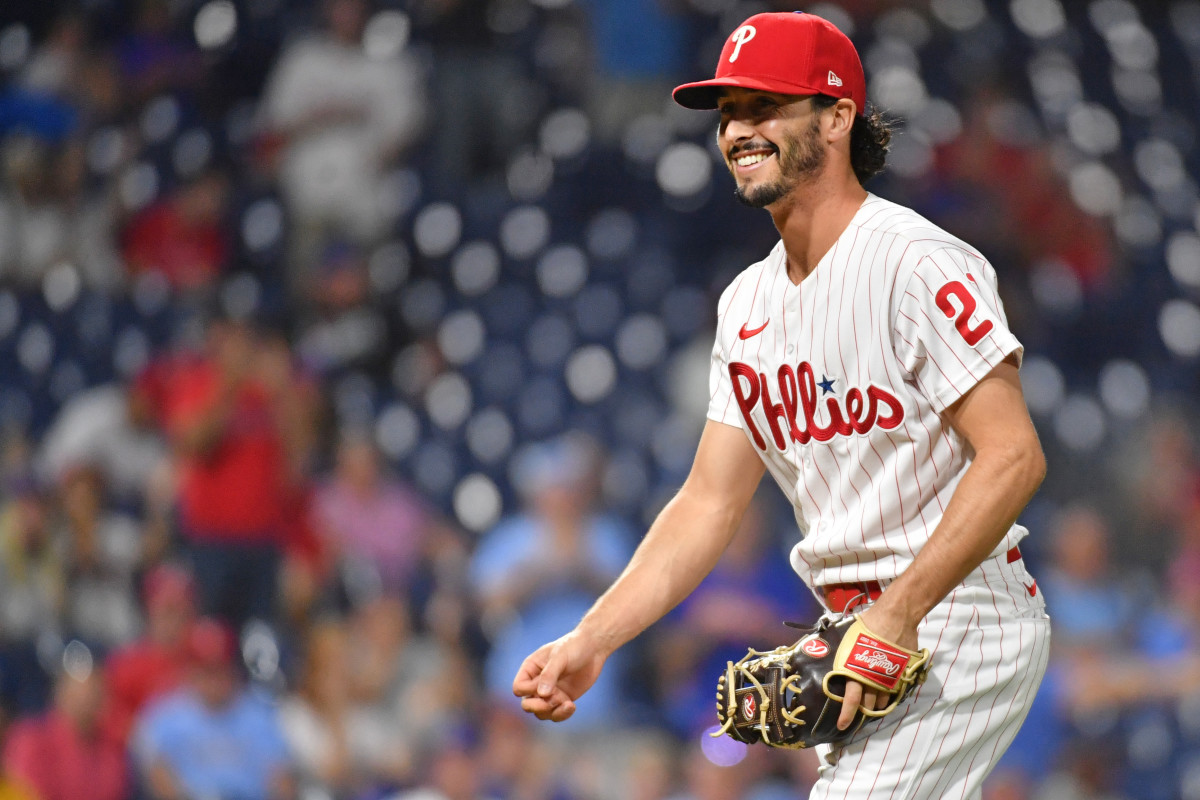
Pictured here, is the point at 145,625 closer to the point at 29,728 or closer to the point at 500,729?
the point at 29,728

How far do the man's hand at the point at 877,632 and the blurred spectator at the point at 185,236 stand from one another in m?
4.18

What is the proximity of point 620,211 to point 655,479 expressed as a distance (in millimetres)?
1093

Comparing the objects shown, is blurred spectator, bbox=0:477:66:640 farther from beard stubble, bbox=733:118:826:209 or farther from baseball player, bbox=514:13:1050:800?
beard stubble, bbox=733:118:826:209

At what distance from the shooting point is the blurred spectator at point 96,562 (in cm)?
483

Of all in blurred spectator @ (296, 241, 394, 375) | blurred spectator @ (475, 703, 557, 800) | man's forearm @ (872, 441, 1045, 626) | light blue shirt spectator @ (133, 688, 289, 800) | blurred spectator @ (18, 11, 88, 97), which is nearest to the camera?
man's forearm @ (872, 441, 1045, 626)

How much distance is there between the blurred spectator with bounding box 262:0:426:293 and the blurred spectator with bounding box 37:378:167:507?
30.6 inches

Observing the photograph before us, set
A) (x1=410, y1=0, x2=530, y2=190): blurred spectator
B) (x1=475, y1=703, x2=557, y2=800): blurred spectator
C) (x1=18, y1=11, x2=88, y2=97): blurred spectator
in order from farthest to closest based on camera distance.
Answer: (x1=18, y1=11, x2=88, y2=97): blurred spectator
(x1=410, y1=0, x2=530, y2=190): blurred spectator
(x1=475, y1=703, x2=557, y2=800): blurred spectator

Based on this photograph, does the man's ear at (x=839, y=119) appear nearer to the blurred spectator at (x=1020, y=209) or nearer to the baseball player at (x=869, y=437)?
the baseball player at (x=869, y=437)

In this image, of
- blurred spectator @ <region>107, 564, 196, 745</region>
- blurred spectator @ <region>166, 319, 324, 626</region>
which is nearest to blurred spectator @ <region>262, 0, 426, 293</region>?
blurred spectator @ <region>166, 319, 324, 626</region>

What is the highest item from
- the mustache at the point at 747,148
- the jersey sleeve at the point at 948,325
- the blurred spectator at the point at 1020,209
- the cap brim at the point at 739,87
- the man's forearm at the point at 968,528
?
the cap brim at the point at 739,87

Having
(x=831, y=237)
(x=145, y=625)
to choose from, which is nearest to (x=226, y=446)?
(x=145, y=625)

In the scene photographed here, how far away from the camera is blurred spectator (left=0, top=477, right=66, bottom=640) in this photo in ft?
16.1

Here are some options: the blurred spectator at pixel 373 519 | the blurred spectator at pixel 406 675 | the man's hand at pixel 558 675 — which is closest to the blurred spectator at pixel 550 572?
the blurred spectator at pixel 406 675

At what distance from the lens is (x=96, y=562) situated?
4.93m
